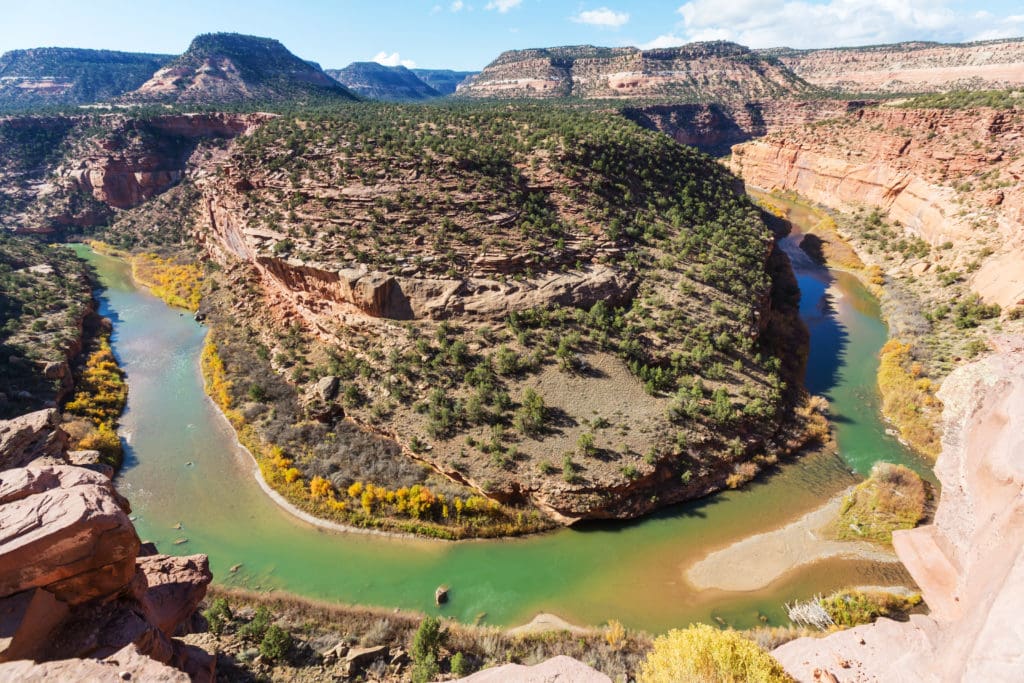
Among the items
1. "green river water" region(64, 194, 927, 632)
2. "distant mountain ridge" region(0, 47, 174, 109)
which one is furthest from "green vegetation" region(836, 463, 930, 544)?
"distant mountain ridge" region(0, 47, 174, 109)

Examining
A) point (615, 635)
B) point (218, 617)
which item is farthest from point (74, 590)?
point (615, 635)

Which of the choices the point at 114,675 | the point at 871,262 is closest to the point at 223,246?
the point at 114,675

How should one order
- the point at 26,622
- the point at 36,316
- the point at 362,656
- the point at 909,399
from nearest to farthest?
the point at 26,622 < the point at 362,656 < the point at 909,399 < the point at 36,316

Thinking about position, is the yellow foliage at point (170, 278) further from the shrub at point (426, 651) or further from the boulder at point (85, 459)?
the shrub at point (426, 651)

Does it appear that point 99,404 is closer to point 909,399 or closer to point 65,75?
point 909,399

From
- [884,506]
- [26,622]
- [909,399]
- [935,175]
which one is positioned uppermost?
[935,175]

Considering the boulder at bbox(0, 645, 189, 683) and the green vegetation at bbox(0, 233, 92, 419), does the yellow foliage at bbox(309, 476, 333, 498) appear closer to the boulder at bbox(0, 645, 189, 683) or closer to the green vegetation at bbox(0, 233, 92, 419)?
the boulder at bbox(0, 645, 189, 683)
